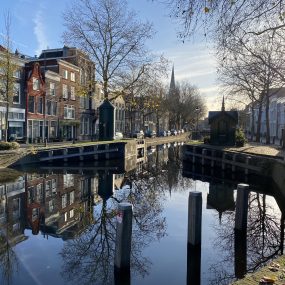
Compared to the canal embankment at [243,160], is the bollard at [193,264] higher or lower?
lower

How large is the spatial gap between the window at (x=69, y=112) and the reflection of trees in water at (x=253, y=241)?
39.0m

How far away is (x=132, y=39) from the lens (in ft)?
127

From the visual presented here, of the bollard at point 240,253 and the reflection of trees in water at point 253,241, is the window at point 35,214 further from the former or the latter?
the bollard at point 240,253

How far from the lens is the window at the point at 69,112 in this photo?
5053 centimetres

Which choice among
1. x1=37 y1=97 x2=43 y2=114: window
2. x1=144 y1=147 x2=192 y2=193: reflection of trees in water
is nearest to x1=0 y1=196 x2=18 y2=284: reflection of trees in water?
x1=144 y1=147 x2=192 y2=193: reflection of trees in water

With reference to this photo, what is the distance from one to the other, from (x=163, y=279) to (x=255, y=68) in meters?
25.2

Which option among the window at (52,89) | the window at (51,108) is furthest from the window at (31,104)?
the window at (52,89)

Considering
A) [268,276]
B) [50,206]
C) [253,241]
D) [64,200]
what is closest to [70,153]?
[64,200]

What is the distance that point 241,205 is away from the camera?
10.4 meters

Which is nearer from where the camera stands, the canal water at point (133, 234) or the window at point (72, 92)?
the canal water at point (133, 234)

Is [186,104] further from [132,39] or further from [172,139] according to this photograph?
[132,39]

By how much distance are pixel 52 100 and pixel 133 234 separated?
125 feet

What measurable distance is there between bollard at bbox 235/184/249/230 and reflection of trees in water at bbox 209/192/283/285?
1.26ft

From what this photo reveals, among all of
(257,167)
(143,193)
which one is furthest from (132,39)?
(143,193)
